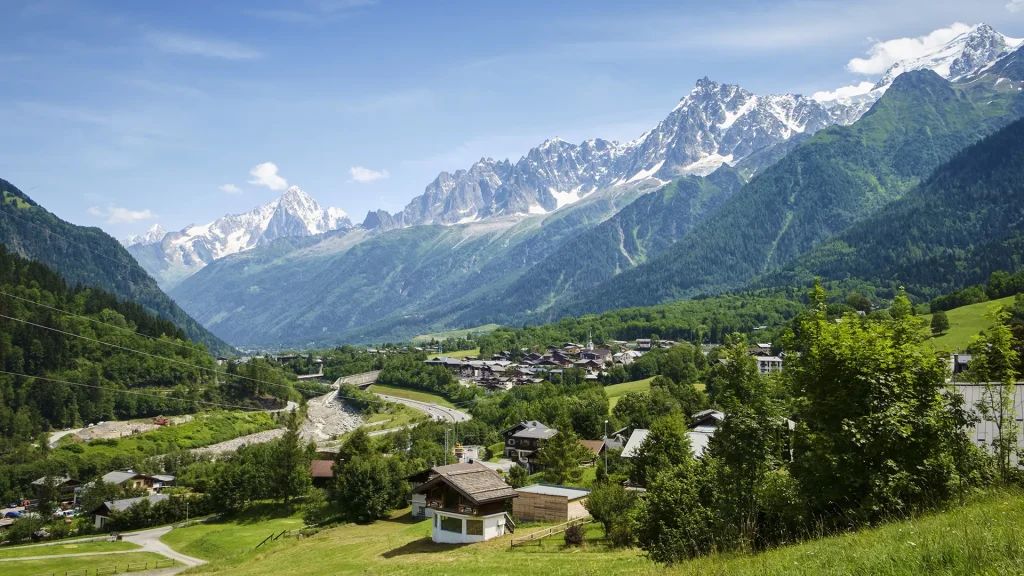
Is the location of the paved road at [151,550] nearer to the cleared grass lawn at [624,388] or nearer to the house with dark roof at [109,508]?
the house with dark roof at [109,508]

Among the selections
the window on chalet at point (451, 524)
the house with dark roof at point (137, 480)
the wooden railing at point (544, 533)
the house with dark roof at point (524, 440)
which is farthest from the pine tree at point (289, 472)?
the wooden railing at point (544, 533)

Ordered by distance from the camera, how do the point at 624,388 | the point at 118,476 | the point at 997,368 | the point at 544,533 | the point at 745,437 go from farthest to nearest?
the point at 624,388 → the point at 118,476 → the point at 544,533 → the point at 745,437 → the point at 997,368

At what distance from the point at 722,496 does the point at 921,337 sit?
7340 mm

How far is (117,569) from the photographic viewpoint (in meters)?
54.4

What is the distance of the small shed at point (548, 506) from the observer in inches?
1871

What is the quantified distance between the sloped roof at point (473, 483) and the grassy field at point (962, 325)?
257 feet

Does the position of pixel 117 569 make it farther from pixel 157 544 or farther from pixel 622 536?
pixel 622 536

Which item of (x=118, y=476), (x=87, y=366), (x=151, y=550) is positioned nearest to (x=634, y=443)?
(x=151, y=550)

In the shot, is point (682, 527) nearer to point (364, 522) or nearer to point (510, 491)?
point (510, 491)

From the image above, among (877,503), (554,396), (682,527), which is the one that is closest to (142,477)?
(554,396)

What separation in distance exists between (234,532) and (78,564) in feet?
43.0

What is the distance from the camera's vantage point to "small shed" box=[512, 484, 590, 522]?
156 feet

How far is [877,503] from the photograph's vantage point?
1692 cm

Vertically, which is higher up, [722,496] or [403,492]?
[722,496]
